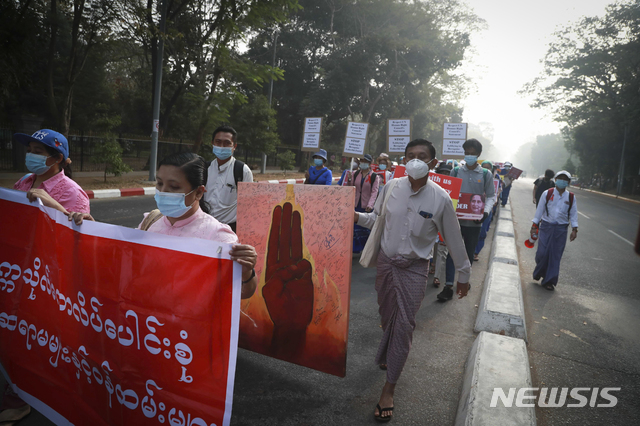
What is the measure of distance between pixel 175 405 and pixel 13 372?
1218mm

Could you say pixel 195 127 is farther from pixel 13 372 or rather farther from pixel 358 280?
pixel 13 372

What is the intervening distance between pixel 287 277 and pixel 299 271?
4.4 inches

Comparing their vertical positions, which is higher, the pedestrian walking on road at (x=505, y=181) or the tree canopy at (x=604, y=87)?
the tree canopy at (x=604, y=87)

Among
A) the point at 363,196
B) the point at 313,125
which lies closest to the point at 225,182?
the point at 363,196

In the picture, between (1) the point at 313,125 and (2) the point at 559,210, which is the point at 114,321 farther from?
(1) the point at 313,125

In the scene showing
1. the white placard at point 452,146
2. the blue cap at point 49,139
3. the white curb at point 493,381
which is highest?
the white placard at point 452,146

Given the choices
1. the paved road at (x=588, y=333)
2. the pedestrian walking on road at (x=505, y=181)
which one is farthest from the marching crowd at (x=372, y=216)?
the pedestrian walking on road at (x=505, y=181)

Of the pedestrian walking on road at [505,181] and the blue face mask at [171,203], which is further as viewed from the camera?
the pedestrian walking on road at [505,181]

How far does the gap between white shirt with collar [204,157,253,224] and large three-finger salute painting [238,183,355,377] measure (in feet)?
2.13

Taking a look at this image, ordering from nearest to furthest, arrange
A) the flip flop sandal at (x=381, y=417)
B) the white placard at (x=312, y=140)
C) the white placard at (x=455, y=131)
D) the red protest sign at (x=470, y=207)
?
the flip flop sandal at (x=381, y=417), the red protest sign at (x=470, y=207), the white placard at (x=455, y=131), the white placard at (x=312, y=140)

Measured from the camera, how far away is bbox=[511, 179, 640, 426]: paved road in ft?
9.94

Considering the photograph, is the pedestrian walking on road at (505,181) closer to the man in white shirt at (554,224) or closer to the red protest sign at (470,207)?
the man in white shirt at (554,224)

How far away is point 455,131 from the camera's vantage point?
9336 millimetres

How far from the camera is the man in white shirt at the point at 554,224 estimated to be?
6004mm
